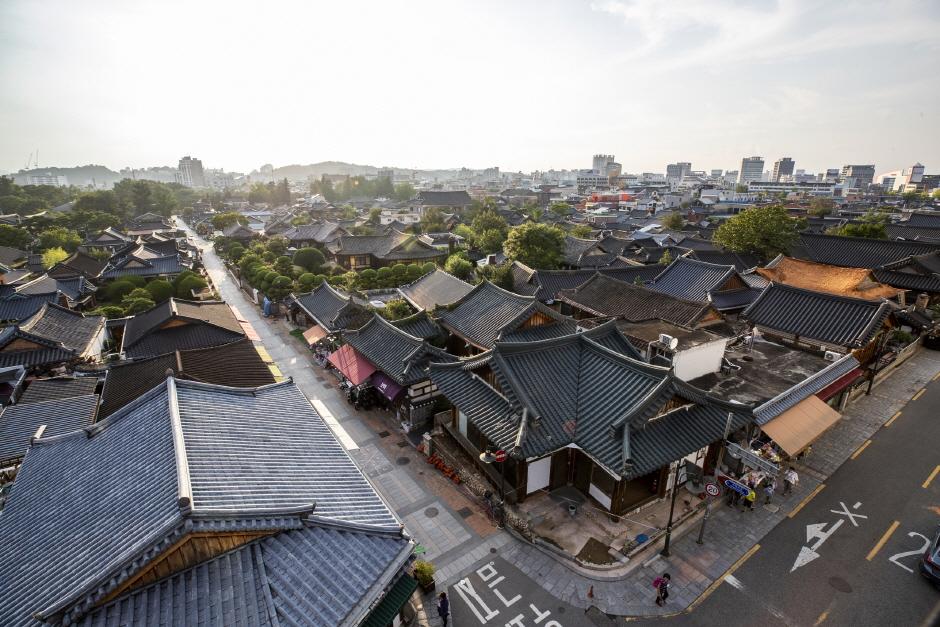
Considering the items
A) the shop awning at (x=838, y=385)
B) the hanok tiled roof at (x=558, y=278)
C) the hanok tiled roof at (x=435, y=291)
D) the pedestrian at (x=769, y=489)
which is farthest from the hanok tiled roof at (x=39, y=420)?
the shop awning at (x=838, y=385)

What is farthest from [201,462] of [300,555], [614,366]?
[614,366]

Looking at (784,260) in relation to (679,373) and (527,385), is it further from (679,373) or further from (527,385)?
(527,385)

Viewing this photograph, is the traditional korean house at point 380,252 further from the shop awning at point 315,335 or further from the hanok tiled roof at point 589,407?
the hanok tiled roof at point 589,407

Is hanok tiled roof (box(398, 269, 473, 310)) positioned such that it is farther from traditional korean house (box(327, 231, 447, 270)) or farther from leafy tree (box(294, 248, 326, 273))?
leafy tree (box(294, 248, 326, 273))

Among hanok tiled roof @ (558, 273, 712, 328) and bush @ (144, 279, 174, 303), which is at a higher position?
hanok tiled roof @ (558, 273, 712, 328)

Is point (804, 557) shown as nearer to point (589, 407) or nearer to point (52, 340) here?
point (589, 407)

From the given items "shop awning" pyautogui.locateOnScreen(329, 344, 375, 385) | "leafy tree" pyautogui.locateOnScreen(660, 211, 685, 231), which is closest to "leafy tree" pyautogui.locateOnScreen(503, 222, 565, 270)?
"shop awning" pyautogui.locateOnScreen(329, 344, 375, 385)

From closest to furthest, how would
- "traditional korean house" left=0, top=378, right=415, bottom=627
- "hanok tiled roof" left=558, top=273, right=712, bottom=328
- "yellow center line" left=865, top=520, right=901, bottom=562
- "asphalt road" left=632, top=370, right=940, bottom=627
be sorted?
"traditional korean house" left=0, top=378, right=415, bottom=627 → "asphalt road" left=632, top=370, right=940, bottom=627 → "yellow center line" left=865, top=520, right=901, bottom=562 → "hanok tiled roof" left=558, top=273, right=712, bottom=328
